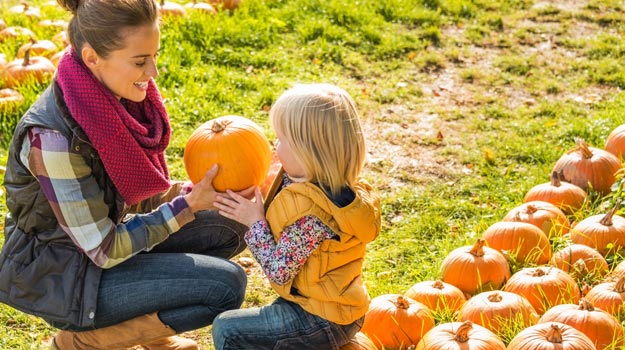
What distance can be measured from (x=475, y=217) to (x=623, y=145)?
1.02 metres

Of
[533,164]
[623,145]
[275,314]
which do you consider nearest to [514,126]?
[533,164]

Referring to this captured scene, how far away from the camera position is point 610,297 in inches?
162

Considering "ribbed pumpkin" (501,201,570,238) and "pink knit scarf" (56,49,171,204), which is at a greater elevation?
"pink knit scarf" (56,49,171,204)

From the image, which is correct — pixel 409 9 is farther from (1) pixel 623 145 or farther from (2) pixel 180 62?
(1) pixel 623 145

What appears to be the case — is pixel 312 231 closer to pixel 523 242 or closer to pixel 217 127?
pixel 217 127

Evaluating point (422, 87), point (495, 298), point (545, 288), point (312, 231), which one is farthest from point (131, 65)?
point (422, 87)

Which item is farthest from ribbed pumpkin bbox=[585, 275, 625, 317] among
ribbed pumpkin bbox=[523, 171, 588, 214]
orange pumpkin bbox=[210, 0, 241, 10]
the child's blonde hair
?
orange pumpkin bbox=[210, 0, 241, 10]

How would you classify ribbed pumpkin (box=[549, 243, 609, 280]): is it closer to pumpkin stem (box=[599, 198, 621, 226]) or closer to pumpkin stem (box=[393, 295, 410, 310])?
pumpkin stem (box=[599, 198, 621, 226])

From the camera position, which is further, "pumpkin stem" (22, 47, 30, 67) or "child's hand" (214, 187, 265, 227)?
"pumpkin stem" (22, 47, 30, 67)

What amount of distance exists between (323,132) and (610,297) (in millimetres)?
1650

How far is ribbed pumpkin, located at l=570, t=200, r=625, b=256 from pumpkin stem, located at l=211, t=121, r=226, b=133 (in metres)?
2.02

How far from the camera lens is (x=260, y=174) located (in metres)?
3.96

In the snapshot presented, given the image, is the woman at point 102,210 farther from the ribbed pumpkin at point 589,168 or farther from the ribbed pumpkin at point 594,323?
the ribbed pumpkin at point 589,168

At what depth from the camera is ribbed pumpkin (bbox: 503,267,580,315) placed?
4.21 meters
